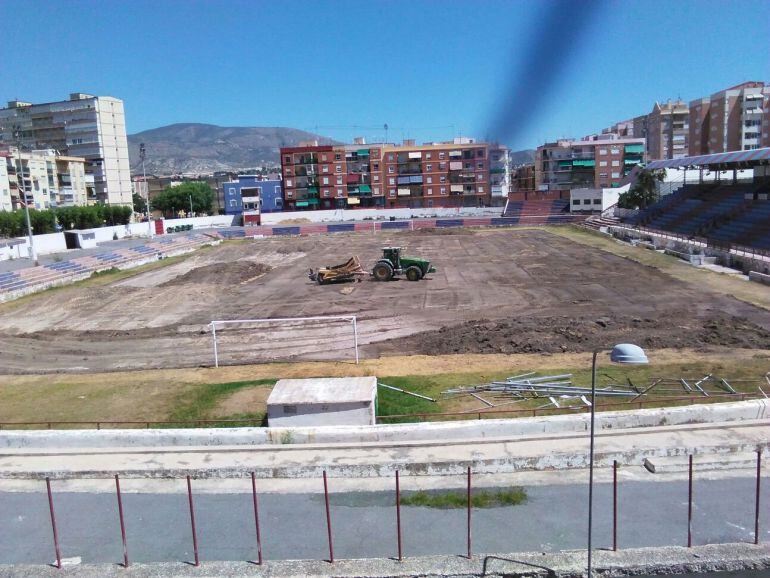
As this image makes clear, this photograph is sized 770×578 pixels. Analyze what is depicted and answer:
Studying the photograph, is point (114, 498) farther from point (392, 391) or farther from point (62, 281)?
point (62, 281)

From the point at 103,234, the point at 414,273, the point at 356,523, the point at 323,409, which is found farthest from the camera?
the point at 103,234

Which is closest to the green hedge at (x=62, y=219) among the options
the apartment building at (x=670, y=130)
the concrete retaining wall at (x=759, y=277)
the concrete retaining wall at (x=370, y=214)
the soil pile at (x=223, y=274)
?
the concrete retaining wall at (x=370, y=214)

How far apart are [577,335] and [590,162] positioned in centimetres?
7461

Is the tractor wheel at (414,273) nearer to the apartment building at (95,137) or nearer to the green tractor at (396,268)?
the green tractor at (396,268)

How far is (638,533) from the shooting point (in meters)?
7.90

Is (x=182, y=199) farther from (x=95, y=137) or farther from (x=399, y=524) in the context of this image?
(x=399, y=524)

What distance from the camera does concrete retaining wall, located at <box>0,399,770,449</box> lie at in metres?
11.4

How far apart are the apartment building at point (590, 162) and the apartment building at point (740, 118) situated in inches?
417

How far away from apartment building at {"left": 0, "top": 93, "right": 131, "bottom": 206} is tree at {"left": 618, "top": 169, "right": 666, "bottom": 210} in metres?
80.3

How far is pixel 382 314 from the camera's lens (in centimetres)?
2345

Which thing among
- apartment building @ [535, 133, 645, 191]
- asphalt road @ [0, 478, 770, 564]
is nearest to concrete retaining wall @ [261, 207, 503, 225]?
apartment building @ [535, 133, 645, 191]

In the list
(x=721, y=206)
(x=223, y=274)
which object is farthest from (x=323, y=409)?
(x=721, y=206)

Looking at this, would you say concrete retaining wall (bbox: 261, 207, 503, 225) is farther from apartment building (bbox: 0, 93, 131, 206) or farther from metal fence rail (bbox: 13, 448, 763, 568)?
metal fence rail (bbox: 13, 448, 763, 568)

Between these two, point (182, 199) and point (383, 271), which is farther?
point (182, 199)
